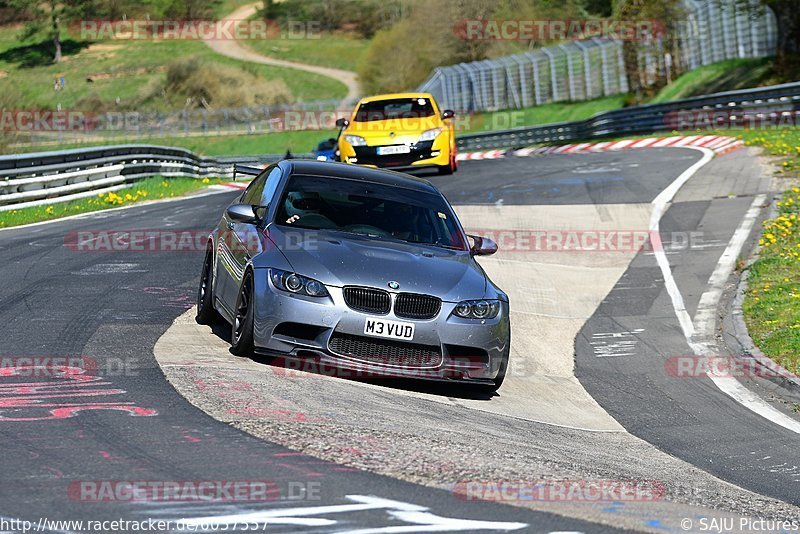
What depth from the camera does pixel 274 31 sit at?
11825 cm

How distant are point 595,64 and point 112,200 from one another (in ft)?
121

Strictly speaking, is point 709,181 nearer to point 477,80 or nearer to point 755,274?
point 755,274

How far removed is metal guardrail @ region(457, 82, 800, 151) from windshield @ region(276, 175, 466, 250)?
23536 mm

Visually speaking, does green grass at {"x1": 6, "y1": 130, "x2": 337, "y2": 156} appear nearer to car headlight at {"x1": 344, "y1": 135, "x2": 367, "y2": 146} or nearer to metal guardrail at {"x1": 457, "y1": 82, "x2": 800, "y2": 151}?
metal guardrail at {"x1": 457, "y1": 82, "x2": 800, "y2": 151}

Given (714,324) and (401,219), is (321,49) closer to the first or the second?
(714,324)

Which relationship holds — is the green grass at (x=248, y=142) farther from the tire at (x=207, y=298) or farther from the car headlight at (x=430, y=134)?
the tire at (x=207, y=298)

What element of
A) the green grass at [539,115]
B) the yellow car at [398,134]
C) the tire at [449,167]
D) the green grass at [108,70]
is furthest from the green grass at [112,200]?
the green grass at [108,70]

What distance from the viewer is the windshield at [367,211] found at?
9516 millimetres

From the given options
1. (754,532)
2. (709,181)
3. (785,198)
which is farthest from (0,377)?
(709,181)

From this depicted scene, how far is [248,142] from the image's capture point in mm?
70875

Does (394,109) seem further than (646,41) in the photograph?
No

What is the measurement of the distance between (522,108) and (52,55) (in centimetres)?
5277

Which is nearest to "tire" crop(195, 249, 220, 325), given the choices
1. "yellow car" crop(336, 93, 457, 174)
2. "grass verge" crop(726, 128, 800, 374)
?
"grass verge" crop(726, 128, 800, 374)

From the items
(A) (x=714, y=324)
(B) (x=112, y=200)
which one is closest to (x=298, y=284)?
(A) (x=714, y=324)
